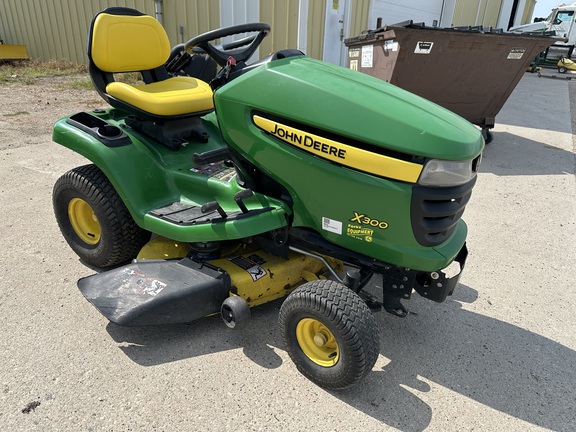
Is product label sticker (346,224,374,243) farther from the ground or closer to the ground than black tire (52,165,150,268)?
farther from the ground

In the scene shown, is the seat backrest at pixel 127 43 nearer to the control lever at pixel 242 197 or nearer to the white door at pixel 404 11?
the control lever at pixel 242 197

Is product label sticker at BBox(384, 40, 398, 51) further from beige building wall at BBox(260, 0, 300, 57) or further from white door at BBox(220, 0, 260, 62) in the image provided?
white door at BBox(220, 0, 260, 62)

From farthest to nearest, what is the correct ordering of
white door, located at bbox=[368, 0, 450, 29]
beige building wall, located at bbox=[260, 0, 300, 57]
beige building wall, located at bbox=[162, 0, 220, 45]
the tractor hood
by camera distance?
white door, located at bbox=[368, 0, 450, 29] → beige building wall, located at bbox=[162, 0, 220, 45] → beige building wall, located at bbox=[260, 0, 300, 57] → the tractor hood

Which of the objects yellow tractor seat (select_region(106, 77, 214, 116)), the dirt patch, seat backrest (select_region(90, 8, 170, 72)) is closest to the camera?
yellow tractor seat (select_region(106, 77, 214, 116))

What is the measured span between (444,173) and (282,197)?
0.73m

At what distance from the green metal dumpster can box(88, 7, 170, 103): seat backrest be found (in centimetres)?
278

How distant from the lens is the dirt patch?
5410 millimetres

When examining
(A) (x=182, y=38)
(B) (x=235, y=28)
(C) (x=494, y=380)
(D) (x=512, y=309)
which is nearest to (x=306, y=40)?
(A) (x=182, y=38)

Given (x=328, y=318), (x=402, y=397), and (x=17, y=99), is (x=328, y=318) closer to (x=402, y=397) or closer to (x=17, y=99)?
(x=402, y=397)

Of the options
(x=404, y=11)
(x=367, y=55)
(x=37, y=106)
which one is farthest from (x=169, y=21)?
(x=404, y=11)

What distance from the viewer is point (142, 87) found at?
9.16ft

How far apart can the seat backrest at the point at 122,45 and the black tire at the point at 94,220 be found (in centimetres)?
54

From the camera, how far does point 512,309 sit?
8.35 ft

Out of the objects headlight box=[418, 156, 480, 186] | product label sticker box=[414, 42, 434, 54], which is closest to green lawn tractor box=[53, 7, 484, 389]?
headlight box=[418, 156, 480, 186]
